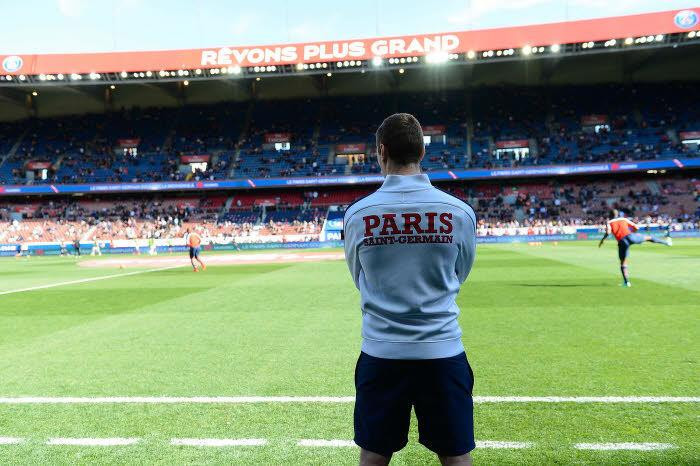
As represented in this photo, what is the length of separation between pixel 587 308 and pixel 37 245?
50168mm

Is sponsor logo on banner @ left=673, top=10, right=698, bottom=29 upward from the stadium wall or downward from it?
upward

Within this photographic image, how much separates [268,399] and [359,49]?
43.7 m

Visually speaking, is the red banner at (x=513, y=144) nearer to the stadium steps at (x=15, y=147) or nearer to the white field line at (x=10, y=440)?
the white field line at (x=10, y=440)

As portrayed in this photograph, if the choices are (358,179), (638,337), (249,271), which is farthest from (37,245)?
(638,337)

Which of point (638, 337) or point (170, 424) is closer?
point (170, 424)

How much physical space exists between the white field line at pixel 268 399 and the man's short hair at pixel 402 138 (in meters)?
3.43

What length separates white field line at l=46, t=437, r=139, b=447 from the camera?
428 cm

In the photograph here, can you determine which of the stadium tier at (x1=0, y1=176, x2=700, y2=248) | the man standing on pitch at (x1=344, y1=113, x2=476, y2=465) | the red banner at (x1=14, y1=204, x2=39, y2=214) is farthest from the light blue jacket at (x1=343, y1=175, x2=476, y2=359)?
the red banner at (x1=14, y1=204, x2=39, y2=214)

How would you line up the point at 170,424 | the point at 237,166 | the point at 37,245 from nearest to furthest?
the point at 170,424 < the point at 37,245 < the point at 237,166

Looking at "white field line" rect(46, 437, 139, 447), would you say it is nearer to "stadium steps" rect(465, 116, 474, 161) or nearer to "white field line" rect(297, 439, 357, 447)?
"white field line" rect(297, 439, 357, 447)

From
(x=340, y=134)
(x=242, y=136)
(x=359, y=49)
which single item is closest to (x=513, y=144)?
(x=340, y=134)

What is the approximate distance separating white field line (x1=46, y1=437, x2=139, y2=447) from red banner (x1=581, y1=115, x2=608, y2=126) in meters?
58.1

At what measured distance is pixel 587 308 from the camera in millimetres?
10375

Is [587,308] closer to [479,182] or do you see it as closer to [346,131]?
[479,182]
